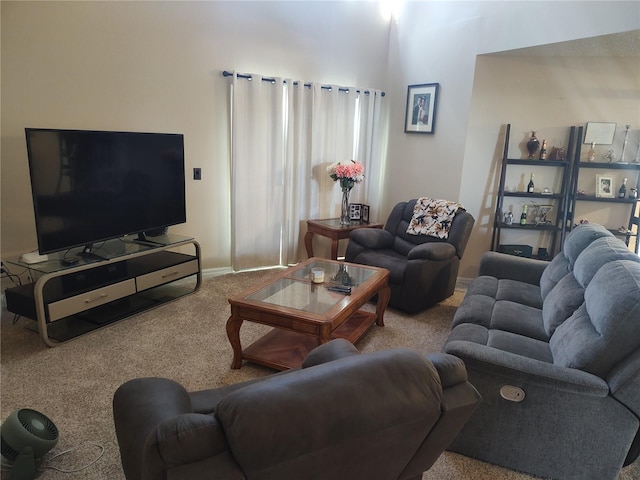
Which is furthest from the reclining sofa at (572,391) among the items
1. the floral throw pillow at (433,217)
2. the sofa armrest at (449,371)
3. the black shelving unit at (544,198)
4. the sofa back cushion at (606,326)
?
the black shelving unit at (544,198)

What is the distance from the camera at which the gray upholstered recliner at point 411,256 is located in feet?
11.6

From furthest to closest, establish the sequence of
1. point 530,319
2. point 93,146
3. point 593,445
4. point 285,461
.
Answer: point 93,146
point 530,319
point 593,445
point 285,461

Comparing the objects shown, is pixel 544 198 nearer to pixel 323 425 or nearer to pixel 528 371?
pixel 528 371

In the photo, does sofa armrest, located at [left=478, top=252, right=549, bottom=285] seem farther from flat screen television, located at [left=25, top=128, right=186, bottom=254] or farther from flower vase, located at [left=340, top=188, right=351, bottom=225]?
flat screen television, located at [left=25, top=128, right=186, bottom=254]

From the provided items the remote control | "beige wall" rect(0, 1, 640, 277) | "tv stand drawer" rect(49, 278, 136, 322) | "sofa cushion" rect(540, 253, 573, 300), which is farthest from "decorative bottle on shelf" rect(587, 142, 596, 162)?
"tv stand drawer" rect(49, 278, 136, 322)

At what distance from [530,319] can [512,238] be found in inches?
79.6

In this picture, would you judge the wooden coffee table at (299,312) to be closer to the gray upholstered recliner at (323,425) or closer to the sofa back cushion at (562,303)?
the sofa back cushion at (562,303)

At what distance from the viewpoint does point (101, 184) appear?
3.12 m

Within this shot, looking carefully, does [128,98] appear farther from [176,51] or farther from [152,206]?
[152,206]

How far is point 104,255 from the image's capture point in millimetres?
3152

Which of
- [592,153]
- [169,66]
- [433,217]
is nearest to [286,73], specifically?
[169,66]

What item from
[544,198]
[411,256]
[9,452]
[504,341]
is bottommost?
[9,452]

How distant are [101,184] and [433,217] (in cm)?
295

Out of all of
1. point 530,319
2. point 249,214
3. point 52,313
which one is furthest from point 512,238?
point 52,313
